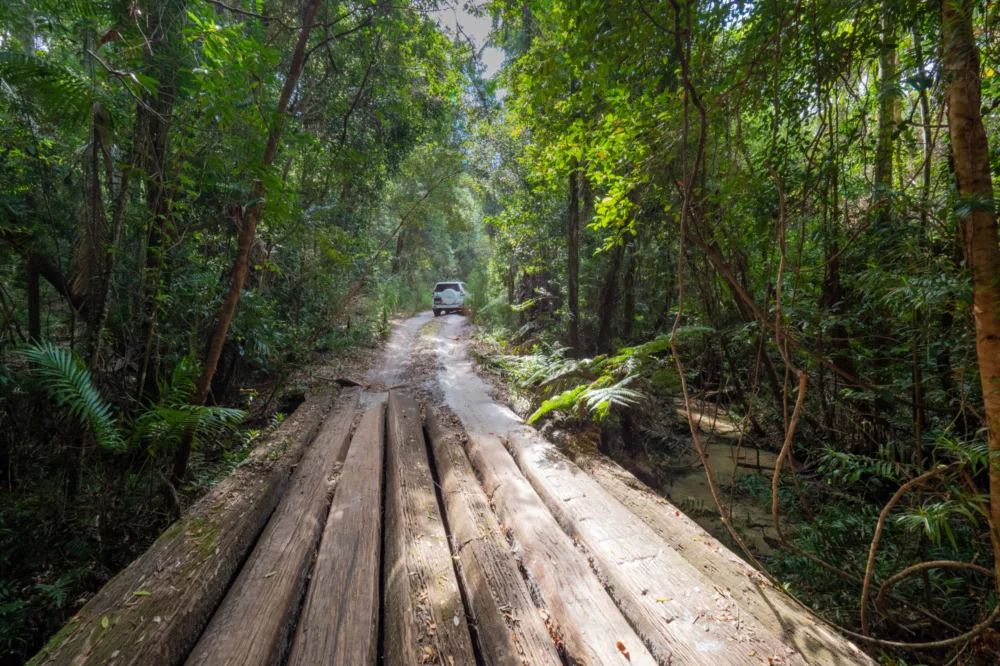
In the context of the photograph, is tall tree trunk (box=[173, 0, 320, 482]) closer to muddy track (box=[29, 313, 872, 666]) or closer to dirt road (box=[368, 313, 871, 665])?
muddy track (box=[29, 313, 872, 666])

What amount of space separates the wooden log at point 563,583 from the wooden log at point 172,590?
1.46m

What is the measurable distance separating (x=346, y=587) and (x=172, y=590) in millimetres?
721

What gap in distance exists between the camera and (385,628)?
162 centimetres

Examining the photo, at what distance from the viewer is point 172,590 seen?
168cm

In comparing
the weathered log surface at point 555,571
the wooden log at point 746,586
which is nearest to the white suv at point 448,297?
the weathered log surface at point 555,571

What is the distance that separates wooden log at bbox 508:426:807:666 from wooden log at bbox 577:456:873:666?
7cm

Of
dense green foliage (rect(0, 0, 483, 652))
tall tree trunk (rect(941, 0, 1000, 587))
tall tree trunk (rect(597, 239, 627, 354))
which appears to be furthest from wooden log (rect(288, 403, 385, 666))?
tall tree trunk (rect(597, 239, 627, 354))

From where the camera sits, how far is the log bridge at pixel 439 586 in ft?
4.72

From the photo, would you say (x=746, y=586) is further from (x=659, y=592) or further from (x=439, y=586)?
(x=439, y=586)

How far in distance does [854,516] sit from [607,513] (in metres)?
2.58

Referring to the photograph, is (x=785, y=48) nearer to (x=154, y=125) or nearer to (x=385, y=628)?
(x=385, y=628)

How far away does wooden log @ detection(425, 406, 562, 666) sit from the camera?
1476 mm

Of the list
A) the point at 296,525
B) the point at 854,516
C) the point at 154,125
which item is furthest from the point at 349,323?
the point at 854,516

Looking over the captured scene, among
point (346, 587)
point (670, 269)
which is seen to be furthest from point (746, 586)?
point (670, 269)
